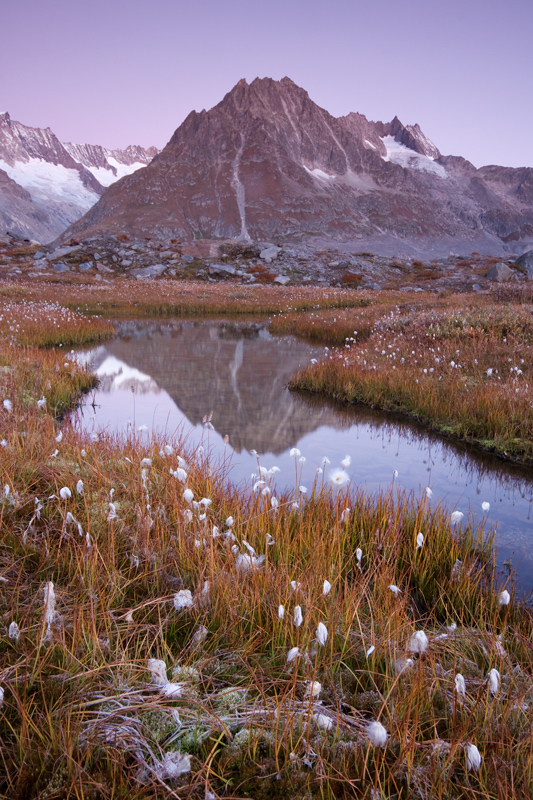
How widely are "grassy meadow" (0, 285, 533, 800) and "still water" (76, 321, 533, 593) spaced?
0.79m

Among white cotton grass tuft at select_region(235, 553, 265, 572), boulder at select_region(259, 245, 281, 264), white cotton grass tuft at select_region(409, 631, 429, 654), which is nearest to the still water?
white cotton grass tuft at select_region(235, 553, 265, 572)

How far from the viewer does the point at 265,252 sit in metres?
63.8

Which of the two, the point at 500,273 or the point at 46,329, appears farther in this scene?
the point at 500,273

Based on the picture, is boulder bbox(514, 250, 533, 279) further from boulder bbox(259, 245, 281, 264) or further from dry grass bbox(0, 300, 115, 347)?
dry grass bbox(0, 300, 115, 347)

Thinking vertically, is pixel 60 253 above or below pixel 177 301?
above

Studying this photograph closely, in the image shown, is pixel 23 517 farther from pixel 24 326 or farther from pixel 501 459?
pixel 24 326

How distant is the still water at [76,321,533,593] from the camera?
617 cm

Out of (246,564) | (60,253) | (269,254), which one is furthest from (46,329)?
(269,254)

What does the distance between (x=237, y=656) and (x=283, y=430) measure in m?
6.41

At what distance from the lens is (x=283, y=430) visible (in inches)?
356

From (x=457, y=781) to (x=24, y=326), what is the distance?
17.6 m

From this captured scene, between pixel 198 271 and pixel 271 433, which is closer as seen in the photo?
pixel 271 433

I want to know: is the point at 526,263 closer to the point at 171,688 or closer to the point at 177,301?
the point at 177,301

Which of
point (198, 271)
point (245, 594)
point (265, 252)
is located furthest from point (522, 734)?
point (265, 252)
